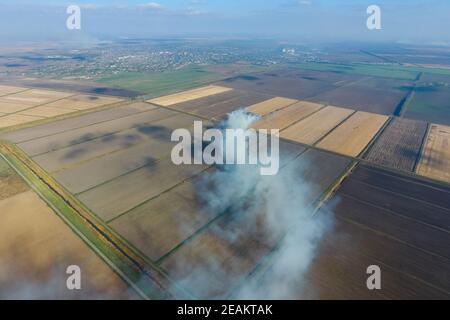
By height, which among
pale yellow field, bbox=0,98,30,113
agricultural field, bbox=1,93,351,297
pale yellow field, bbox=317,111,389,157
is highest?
pale yellow field, bbox=0,98,30,113

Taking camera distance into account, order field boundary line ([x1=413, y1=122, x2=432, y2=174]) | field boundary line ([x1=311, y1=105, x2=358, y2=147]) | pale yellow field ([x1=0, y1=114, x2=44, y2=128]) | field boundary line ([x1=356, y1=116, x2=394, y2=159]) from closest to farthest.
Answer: field boundary line ([x1=413, y1=122, x2=432, y2=174]), field boundary line ([x1=356, y1=116, x2=394, y2=159]), field boundary line ([x1=311, y1=105, x2=358, y2=147]), pale yellow field ([x1=0, y1=114, x2=44, y2=128])

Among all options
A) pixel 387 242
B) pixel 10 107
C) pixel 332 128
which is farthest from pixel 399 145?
pixel 10 107

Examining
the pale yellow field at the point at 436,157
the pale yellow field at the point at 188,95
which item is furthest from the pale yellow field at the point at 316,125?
the pale yellow field at the point at 188,95

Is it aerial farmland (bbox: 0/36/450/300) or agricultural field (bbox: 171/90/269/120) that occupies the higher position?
agricultural field (bbox: 171/90/269/120)

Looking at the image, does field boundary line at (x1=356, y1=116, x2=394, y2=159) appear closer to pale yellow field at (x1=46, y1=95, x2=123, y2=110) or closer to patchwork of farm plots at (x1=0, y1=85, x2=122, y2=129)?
patchwork of farm plots at (x1=0, y1=85, x2=122, y2=129)

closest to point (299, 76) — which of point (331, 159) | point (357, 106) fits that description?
point (357, 106)

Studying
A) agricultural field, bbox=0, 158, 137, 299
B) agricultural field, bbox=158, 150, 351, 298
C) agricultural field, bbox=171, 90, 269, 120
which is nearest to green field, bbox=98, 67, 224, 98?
agricultural field, bbox=171, 90, 269, 120

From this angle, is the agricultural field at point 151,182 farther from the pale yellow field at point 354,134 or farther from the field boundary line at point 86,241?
the pale yellow field at point 354,134

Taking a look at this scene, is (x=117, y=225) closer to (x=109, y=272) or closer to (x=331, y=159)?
(x=109, y=272)
